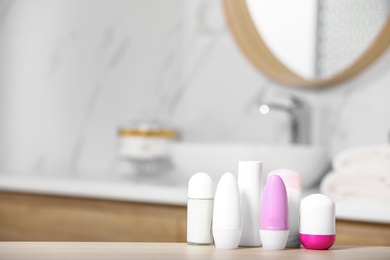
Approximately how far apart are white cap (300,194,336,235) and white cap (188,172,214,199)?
4.5 inches

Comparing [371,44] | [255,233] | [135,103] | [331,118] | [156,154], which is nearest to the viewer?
[255,233]

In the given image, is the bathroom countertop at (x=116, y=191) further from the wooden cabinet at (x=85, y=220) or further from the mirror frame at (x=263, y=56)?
the mirror frame at (x=263, y=56)

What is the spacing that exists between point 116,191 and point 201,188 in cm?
99

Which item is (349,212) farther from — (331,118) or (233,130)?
(233,130)

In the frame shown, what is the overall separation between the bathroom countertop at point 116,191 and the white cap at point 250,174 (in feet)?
2.03

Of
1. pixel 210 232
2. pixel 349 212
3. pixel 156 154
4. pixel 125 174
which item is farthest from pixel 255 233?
pixel 125 174

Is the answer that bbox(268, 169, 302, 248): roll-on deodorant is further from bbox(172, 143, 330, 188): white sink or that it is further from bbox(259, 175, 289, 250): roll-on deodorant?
Answer: bbox(172, 143, 330, 188): white sink

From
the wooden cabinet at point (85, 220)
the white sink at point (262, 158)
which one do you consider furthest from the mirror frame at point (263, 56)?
the wooden cabinet at point (85, 220)

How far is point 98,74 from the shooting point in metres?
2.71

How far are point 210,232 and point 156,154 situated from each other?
1.44 metres

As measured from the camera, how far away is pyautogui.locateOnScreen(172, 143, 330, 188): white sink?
189 cm

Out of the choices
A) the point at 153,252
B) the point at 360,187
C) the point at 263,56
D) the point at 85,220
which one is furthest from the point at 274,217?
the point at 263,56

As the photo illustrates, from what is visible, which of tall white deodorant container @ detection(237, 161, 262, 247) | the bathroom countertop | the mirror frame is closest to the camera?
tall white deodorant container @ detection(237, 161, 262, 247)

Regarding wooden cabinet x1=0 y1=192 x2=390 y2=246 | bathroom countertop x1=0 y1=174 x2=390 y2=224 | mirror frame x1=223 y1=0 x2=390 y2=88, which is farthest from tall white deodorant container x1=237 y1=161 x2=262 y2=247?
mirror frame x1=223 y1=0 x2=390 y2=88
